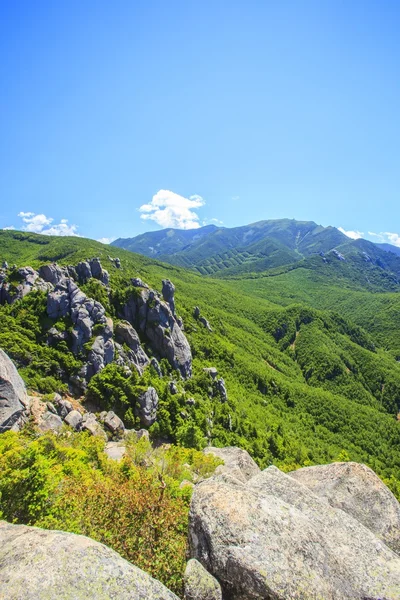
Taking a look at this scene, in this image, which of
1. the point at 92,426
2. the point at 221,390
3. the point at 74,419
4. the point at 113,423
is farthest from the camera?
the point at 221,390

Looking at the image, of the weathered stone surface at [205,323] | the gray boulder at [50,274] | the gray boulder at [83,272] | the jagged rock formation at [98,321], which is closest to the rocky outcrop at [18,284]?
the jagged rock formation at [98,321]

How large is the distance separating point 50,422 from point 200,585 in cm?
2980

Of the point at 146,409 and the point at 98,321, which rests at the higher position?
the point at 98,321

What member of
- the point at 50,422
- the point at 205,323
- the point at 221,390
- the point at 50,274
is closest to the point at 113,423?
the point at 50,422

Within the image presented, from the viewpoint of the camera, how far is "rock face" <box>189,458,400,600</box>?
10.8 m

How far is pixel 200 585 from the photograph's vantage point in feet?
34.9

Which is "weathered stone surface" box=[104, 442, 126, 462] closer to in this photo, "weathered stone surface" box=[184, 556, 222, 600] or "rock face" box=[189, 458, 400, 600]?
"rock face" box=[189, 458, 400, 600]

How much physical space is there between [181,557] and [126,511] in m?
4.34

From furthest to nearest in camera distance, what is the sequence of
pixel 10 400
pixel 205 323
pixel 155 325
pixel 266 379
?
pixel 205 323 → pixel 266 379 → pixel 155 325 → pixel 10 400

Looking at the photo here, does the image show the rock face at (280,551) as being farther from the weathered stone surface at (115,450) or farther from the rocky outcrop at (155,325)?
the rocky outcrop at (155,325)

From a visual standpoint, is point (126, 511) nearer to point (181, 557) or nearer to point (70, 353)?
point (181, 557)

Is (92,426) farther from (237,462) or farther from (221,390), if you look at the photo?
(221,390)

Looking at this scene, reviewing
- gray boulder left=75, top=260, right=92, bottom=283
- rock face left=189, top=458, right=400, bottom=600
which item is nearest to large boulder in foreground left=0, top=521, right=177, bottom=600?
rock face left=189, top=458, right=400, bottom=600

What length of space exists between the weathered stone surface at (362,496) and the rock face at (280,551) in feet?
14.6
